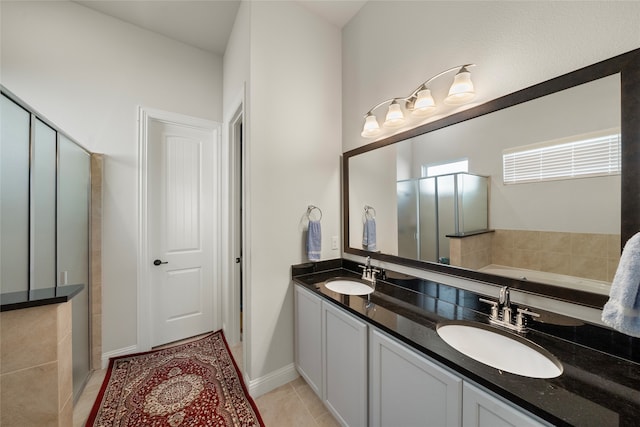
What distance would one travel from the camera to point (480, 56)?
1.20 metres

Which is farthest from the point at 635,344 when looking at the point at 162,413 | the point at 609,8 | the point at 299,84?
the point at 162,413

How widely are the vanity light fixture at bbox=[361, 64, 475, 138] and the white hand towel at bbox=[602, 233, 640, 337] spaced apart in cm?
90

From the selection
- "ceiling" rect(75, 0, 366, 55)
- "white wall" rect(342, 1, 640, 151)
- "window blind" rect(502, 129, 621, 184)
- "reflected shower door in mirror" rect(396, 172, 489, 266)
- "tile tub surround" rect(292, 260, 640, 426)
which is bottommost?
"tile tub surround" rect(292, 260, 640, 426)

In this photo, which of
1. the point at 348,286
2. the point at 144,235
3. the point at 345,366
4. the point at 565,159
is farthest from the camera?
the point at 144,235

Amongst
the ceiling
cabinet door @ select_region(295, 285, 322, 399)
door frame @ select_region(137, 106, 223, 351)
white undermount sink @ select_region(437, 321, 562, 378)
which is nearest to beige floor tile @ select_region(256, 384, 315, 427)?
cabinet door @ select_region(295, 285, 322, 399)

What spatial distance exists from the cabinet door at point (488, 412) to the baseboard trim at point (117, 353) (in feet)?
8.58

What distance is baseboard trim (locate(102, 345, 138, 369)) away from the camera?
1.98 m

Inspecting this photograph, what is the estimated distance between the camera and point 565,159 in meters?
0.94

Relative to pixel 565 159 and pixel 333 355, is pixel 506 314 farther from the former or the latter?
pixel 333 355

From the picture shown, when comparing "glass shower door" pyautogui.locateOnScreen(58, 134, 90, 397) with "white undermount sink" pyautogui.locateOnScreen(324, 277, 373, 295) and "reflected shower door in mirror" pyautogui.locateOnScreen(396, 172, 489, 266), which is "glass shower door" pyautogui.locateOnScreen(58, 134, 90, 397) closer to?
"white undermount sink" pyautogui.locateOnScreen(324, 277, 373, 295)

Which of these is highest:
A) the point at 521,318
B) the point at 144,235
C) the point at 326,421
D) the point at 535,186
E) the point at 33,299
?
the point at 535,186

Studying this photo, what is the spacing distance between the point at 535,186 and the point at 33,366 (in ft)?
6.92

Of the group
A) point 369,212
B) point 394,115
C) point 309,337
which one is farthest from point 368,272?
point 394,115

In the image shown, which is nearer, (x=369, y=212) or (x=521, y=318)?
(x=521, y=318)
